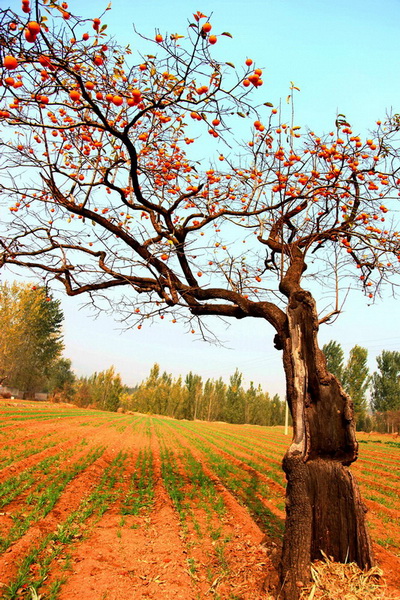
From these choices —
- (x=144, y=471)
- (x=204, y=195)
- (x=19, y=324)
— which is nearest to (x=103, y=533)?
(x=144, y=471)

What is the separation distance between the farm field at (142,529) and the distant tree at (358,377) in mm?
37956

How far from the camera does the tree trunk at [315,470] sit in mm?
2904

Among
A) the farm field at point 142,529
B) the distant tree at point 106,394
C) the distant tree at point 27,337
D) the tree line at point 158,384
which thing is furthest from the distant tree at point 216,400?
the farm field at point 142,529

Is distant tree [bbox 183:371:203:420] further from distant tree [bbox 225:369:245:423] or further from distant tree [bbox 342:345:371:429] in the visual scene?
distant tree [bbox 342:345:371:429]

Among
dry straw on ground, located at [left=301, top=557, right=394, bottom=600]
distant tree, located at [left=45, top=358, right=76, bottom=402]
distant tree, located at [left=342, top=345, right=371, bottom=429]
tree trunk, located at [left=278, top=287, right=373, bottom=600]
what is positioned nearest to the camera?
dry straw on ground, located at [left=301, top=557, right=394, bottom=600]

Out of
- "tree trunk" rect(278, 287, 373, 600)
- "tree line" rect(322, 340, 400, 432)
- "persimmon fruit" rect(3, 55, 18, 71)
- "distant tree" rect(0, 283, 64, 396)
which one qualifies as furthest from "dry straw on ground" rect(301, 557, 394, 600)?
"tree line" rect(322, 340, 400, 432)

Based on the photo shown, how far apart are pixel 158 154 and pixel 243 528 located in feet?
19.7

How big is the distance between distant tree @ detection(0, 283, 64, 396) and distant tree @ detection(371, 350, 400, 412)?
48525 millimetres

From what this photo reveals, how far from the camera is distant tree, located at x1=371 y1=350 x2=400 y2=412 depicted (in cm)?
4731

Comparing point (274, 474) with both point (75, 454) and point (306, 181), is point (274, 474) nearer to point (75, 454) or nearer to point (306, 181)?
point (75, 454)

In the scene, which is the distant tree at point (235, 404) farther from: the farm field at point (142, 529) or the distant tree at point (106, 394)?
the farm field at point (142, 529)

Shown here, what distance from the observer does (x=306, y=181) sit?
17.2 feet

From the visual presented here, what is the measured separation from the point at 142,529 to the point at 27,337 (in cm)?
4077

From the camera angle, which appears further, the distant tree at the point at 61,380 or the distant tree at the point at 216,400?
the distant tree at the point at 216,400
